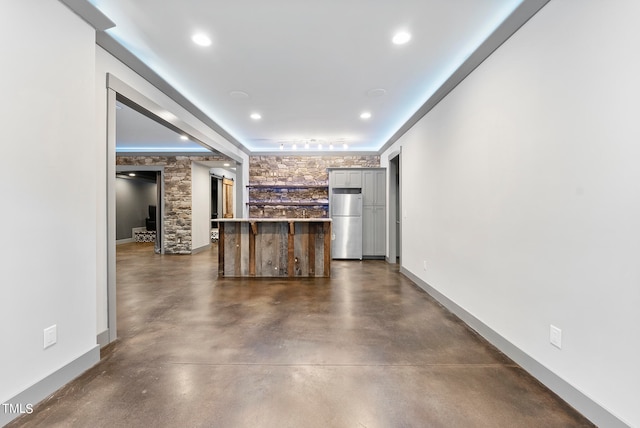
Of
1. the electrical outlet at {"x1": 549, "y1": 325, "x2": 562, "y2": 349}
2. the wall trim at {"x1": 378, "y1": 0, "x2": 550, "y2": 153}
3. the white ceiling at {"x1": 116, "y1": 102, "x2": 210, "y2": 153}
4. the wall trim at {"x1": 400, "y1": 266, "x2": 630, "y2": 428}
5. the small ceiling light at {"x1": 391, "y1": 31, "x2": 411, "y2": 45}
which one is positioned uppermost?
the white ceiling at {"x1": 116, "y1": 102, "x2": 210, "y2": 153}

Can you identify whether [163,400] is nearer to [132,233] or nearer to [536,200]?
[536,200]

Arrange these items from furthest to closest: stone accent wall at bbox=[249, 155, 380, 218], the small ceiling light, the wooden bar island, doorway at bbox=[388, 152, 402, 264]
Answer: stone accent wall at bbox=[249, 155, 380, 218] < doorway at bbox=[388, 152, 402, 264] < the wooden bar island < the small ceiling light

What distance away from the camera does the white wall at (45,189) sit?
1.51 meters

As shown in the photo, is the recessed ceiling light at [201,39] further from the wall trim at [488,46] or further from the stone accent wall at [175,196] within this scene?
the stone accent wall at [175,196]

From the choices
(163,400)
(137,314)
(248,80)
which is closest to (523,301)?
(163,400)

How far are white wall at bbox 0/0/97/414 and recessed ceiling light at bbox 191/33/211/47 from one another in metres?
0.79

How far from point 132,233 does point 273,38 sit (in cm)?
1004

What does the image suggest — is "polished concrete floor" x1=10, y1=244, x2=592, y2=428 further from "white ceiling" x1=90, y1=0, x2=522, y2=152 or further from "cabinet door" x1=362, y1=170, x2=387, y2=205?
"cabinet door" x1=362, y1=170, x2=387, y2=205

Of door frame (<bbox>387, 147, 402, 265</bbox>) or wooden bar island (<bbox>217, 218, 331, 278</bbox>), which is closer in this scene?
→ wooden bar island (<bbox>217, 218, 331, 278</bbox>)

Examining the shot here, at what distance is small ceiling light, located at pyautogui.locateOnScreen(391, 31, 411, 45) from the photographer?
95.2 inches

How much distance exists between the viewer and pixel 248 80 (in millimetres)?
3295

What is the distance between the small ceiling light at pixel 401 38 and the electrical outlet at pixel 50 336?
3.41m

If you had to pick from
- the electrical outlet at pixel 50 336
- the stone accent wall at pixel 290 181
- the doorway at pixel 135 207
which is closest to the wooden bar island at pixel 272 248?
the stone accent wall at pixel 290 181

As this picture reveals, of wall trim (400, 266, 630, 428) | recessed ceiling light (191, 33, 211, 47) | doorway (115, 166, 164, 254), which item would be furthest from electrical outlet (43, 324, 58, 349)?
doorway (115, 166, 164, 254)
